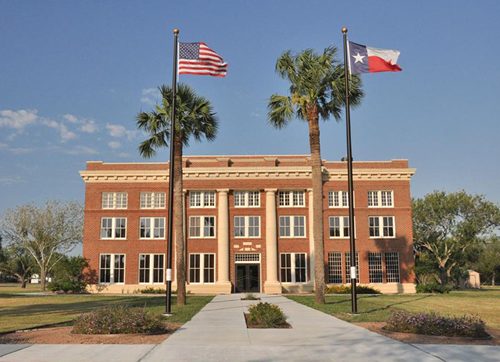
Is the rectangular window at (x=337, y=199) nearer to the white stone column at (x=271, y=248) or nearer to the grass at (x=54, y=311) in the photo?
the white stone column at (x=271, y=248)

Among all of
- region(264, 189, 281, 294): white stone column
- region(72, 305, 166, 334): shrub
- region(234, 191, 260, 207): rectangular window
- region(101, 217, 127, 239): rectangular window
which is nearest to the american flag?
region(72, 305, 166, 334): shrub

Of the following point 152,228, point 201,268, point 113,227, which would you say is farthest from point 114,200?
point 201,268

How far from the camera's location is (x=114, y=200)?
47.2 metres

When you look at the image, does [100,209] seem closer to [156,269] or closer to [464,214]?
[156,269]

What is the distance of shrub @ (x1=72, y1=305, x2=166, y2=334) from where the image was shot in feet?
44.2

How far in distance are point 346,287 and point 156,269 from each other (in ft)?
54.6

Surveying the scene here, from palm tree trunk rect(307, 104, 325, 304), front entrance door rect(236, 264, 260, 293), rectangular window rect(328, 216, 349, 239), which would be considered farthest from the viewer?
rectangular window rect(328, 216, 349, 239)

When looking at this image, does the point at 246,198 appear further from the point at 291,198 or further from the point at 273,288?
the point at 273,288

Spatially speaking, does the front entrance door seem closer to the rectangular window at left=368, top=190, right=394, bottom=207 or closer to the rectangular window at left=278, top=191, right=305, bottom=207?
the rectangular window at left=278, top=191, right=305, bottom=207

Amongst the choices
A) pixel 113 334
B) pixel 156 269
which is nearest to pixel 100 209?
pixel 156 269

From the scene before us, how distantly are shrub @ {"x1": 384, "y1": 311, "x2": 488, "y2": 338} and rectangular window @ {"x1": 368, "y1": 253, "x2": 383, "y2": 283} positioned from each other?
31562 mm

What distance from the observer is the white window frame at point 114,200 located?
47.1m

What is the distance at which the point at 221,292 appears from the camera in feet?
145

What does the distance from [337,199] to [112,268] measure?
21.0 m
